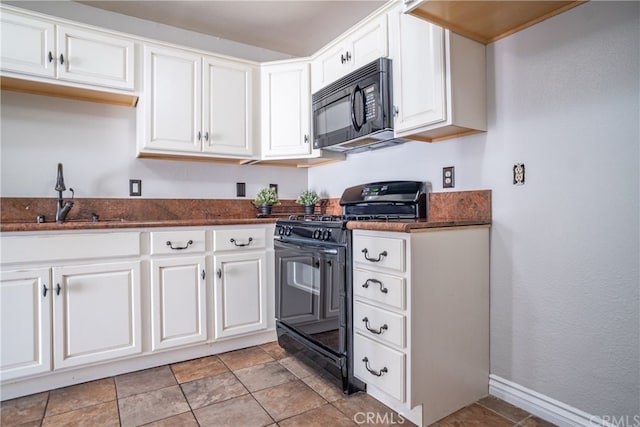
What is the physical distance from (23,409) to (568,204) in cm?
268

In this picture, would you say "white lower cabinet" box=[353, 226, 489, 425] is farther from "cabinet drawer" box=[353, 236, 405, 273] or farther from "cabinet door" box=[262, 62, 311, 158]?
"cabinet door" box=[262, 62, 311, 158]

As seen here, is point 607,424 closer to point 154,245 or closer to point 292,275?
point 292,275

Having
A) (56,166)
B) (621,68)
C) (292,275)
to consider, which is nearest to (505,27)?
(621,68)

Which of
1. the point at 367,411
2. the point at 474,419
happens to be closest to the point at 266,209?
the point at 367,411

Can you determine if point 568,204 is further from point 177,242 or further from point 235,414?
point 177,242

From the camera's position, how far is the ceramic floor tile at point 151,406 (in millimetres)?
Answer: 1620

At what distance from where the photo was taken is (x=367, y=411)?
1.65 meters

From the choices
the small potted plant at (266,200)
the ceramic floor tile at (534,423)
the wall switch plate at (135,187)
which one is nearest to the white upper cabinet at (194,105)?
the wall switch plate at (135,187)

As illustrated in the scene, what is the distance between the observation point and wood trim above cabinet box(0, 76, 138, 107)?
2.07 metres

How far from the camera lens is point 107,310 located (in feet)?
6.51

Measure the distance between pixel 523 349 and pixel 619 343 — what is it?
384mm

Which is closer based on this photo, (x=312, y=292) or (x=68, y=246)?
(x=68, y=246)

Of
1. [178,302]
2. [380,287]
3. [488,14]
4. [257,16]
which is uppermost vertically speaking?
[257,16]

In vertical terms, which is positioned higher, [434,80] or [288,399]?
[434,80]
